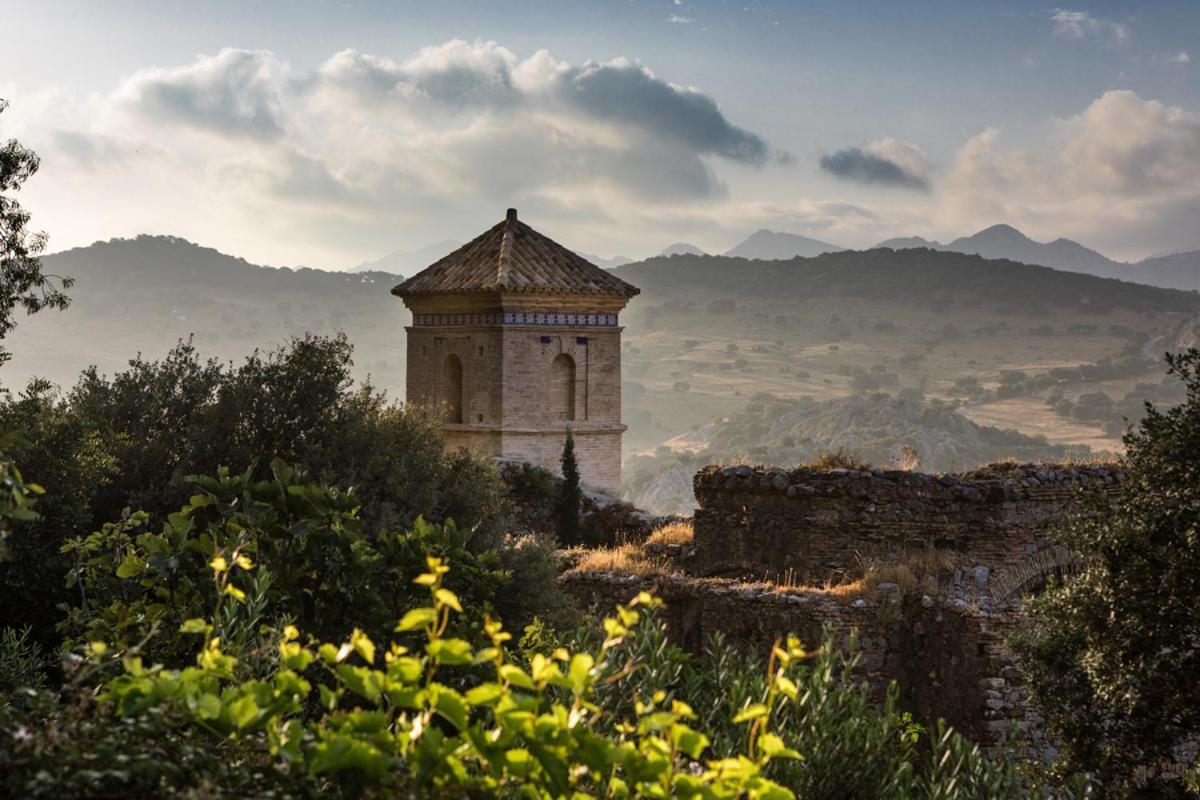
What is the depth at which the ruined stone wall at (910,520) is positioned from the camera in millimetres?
14758

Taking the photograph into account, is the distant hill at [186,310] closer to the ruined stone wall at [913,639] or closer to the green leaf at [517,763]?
the ruined stone wall at [913,639]

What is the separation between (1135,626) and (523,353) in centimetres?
1983

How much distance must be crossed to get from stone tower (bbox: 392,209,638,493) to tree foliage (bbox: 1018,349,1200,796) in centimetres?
1823

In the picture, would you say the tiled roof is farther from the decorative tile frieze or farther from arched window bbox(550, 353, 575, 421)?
arched window bbox(550, 353, 575, 421)

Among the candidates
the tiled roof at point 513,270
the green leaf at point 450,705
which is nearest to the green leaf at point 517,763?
the green leaf at point 450,705

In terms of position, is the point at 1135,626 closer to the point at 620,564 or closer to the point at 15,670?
the point at 15,670

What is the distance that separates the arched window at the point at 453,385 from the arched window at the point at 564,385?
2.35m

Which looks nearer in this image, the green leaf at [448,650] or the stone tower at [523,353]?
the green leaf at [448,650]

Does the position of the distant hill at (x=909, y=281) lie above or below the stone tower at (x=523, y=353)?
above

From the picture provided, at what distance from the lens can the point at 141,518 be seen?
22.3ft

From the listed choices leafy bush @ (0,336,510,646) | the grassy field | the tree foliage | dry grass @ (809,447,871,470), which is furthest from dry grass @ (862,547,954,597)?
the grassy field

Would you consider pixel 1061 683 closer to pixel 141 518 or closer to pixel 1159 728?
pixel 1159 728

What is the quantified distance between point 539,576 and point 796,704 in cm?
338

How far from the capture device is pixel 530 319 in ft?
87.4
